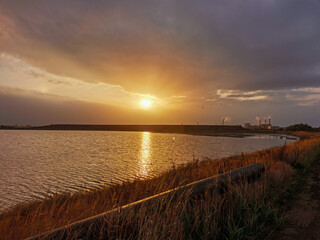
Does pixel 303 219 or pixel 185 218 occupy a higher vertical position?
Answer: pixel 185 218

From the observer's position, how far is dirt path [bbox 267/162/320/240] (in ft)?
13.6

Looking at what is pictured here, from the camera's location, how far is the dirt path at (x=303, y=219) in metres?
4.14

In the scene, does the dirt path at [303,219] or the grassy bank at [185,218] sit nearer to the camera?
the grassy bank at [185,218]

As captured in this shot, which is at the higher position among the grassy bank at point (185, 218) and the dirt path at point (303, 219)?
the grassy bank at point (185, 218)

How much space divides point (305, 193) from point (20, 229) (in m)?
8.63

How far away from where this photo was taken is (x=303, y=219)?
4.88 m

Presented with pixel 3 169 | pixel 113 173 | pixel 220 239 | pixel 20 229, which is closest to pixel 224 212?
pixel 220 239

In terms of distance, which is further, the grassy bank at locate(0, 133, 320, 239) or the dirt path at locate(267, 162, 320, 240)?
the dirt path at locate(267, 162, 320, 240)

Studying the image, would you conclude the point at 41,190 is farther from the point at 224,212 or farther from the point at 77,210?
the point at 224,212

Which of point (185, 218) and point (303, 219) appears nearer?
point (185, 218)

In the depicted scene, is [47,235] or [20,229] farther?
[20,229]

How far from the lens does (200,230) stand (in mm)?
4168

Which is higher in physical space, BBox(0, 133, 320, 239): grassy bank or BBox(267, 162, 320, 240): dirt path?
BBox(0, 133, 320, 239): grassy bank

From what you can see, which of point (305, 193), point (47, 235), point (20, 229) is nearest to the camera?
point (47, 235)
